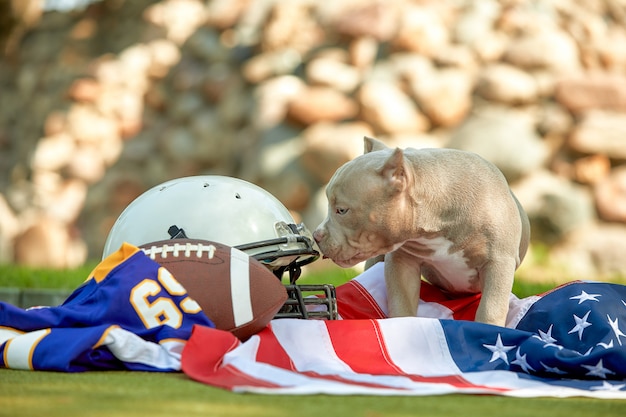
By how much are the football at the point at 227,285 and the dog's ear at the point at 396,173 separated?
0.63 meters

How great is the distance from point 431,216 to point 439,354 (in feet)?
2.24

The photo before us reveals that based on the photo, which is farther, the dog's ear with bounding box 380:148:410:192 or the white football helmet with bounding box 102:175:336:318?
the white football helmet with bounding box 102:175:336:318

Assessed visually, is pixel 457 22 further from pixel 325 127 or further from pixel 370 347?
pixel 370 347

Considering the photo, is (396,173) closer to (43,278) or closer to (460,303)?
(460,303)

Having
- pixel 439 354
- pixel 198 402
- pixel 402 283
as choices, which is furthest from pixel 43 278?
pixel 198 402

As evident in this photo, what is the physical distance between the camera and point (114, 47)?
10820mm

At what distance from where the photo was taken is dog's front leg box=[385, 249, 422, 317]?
351 cm

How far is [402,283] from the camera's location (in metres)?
3.53

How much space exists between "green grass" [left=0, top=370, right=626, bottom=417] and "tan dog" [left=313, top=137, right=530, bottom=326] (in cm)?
109

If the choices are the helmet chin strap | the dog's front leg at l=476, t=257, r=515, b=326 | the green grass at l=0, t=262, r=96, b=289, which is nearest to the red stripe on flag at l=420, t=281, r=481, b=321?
the dog's front leg at l=476, t=257, r=515, b=326

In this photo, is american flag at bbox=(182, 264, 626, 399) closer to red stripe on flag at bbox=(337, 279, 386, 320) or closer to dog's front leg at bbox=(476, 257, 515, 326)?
dog's front leg at bbox=(476, 257, 515, 326)

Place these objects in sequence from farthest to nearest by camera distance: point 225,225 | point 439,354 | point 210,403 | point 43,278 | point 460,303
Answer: point 43,278 → point 460,303 → point 225,225 → point 439,354 → point 210,403

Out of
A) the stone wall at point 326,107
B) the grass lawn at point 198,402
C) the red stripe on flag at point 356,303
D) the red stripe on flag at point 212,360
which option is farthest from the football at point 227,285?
the stone wall at point 326,107

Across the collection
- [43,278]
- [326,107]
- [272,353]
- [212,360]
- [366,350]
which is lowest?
[43,278]
